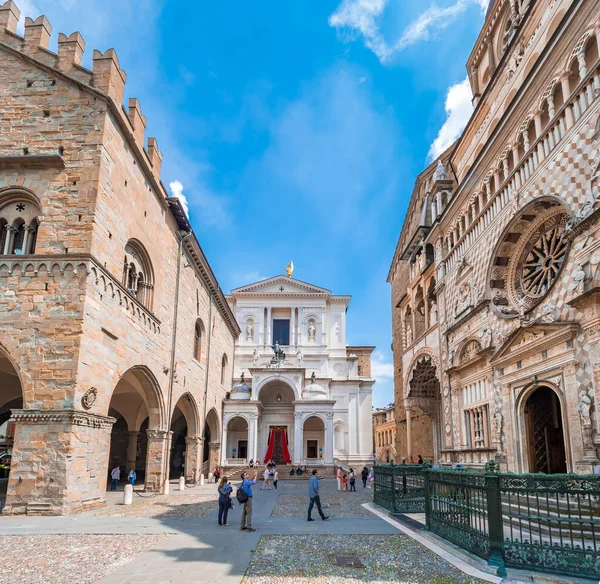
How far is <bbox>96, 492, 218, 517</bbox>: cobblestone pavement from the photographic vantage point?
13.7 meters

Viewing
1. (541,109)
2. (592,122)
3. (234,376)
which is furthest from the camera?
(234,376)

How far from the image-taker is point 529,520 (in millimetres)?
6605

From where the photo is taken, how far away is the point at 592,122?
10.9 metres

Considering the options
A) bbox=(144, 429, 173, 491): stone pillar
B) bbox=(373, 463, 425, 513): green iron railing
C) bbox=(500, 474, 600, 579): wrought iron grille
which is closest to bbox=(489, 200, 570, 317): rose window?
bbox=(373, 463, 425, 513): green iron railing

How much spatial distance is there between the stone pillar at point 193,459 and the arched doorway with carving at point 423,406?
36.8ft

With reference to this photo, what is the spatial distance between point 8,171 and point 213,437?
78.4ft

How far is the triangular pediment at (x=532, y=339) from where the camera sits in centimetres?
1132

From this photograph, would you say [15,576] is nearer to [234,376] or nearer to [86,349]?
[86,349]

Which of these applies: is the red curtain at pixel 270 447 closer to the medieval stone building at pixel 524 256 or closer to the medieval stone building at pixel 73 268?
the medieval stone building at pixel 73 268

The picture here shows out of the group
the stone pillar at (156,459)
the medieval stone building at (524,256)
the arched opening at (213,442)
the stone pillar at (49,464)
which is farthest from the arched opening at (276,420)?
the stone pillar at (49,464)

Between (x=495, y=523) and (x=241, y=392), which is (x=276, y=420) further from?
(x=495, y=523)

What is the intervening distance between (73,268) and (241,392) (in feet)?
86.7

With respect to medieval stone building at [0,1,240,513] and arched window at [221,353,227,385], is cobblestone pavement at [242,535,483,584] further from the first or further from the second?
arched window at [221,353,227,385]

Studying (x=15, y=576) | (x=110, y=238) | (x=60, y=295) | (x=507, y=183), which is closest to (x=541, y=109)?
(x=507, y=183)
